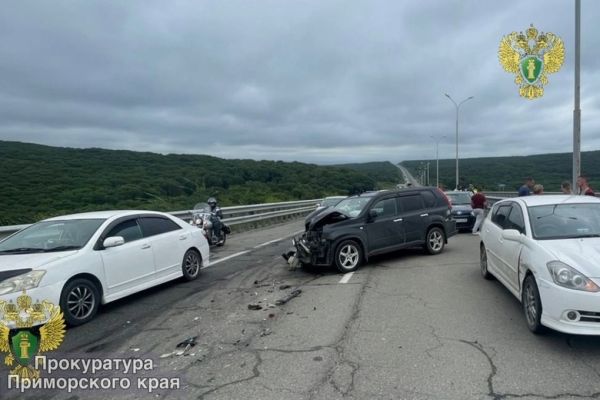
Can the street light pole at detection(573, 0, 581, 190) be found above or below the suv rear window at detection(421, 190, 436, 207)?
above

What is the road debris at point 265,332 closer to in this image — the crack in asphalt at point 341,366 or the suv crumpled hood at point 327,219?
the crack in asphalt at point 341,366

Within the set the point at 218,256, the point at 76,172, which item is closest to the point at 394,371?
the point at 218,256

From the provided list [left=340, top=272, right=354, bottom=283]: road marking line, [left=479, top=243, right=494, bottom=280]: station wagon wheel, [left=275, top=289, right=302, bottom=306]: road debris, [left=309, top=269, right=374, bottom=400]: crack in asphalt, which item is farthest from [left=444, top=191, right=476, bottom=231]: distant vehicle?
[left=309, top=269, right=374, bottom=400]: crack in asphalt

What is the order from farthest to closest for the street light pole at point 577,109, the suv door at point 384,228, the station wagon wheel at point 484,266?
the street light pole at point 577,109 < the suv door at point 384,228 < the station wagon wheel at point 484,266

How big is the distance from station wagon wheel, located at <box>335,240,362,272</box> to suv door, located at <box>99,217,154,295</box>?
3.65 meters

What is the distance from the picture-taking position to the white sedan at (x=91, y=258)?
5.75 meters

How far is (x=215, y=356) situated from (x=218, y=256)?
7242 millimetres

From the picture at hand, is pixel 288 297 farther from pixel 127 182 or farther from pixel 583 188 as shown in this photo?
pixel 127 182

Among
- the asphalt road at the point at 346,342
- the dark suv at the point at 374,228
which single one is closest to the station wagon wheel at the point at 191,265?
the asphalt road at the point at 346,342

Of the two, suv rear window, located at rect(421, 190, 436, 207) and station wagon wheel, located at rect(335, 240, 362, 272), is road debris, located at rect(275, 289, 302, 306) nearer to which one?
station wagon wheel, located at rect(335, 240, 362, 272)

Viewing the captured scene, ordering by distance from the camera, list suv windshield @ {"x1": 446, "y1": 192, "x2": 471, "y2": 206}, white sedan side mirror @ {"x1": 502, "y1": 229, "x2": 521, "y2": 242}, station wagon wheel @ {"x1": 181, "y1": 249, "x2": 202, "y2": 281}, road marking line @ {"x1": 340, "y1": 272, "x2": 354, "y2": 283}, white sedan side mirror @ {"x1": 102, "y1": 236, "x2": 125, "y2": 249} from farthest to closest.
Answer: suv windshield @ {"x1": 446, "y1": 192, "x2": 471, "y2": 206}, station wagon wheel @ {"x1": 181, "y1": 249, "x2": 202, "y2": 281}, road marking line @ {"x1": 340, "y1": 272, "x2": 354, "y2": 283}, white sedan side mirror @ {"x1": 102, "y1": 236, "x2": 125, "y2": 249}, white sedan side mirror @ {"x1": 502, "y1": 229, "x2": 521, "y2": 242}

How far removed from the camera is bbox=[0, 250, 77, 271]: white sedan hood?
18.9 feet

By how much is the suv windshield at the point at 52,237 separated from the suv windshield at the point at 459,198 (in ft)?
43.9

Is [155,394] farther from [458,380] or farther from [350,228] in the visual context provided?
[350,228]
